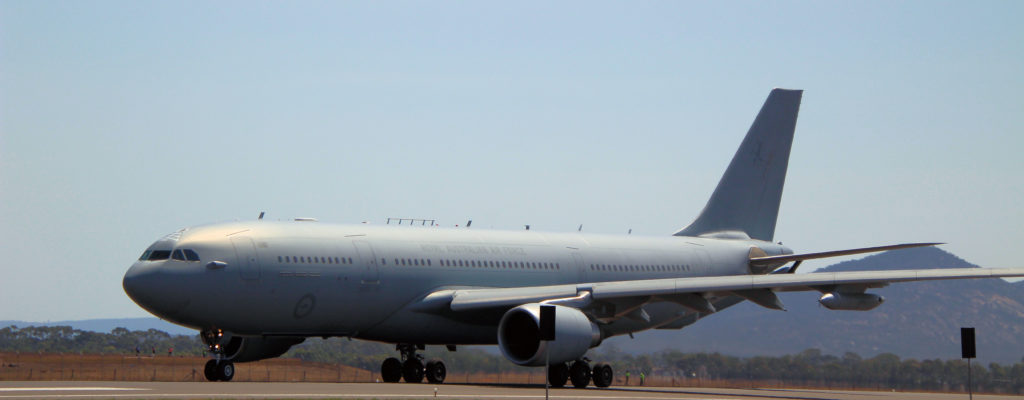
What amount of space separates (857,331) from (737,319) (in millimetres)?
9344

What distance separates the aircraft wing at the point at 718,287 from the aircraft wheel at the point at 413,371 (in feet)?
8.45

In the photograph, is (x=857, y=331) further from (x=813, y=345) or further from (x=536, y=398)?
(x=536, y=398)

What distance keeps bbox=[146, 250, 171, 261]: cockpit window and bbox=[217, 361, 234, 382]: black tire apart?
2707 millimetres

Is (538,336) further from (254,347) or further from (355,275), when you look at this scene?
(254,347)

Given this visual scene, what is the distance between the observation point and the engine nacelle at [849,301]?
2920 cm

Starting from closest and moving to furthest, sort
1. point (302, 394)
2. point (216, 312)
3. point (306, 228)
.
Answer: point (302, 394) → point (216, 312) → point (306, 228)

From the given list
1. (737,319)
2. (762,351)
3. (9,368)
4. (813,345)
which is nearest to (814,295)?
(737,319)

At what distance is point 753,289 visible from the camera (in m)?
30.2

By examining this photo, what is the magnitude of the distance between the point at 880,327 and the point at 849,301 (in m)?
67.3

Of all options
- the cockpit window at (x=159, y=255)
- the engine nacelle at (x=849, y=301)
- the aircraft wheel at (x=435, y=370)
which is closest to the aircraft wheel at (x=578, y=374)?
the aircraft wheel at (x=435, y=370)

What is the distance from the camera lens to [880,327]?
94312mm

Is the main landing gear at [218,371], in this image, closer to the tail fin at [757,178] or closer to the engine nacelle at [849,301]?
the engine nacelle at [849,301]

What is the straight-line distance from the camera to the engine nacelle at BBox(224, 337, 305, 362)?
108 ft

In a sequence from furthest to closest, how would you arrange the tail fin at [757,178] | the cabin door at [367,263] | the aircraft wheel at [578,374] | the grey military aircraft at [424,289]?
the tail fin at [757,178], the aircraft wheel at [578,374], the cabin door at [367,263], the grey military aircraft at [424,289]
